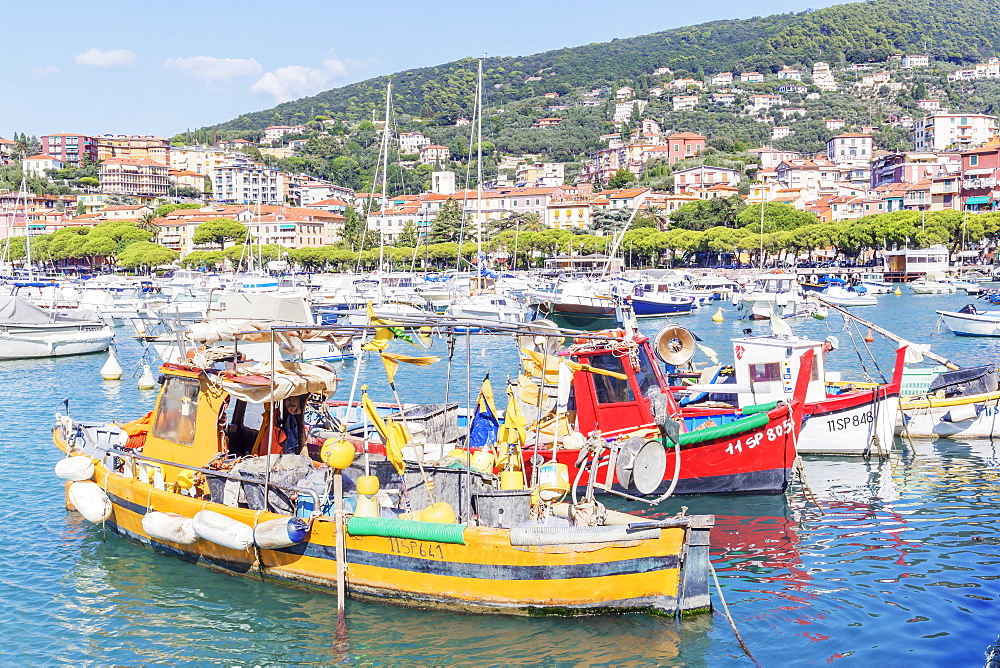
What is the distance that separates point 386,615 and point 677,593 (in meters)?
3.27

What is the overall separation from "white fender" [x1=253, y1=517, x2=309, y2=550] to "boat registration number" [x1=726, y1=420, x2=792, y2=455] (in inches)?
283

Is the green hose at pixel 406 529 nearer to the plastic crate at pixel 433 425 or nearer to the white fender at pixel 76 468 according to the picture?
the plastic crate at pixel 433 425

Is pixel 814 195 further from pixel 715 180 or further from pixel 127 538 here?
pixel 127 538

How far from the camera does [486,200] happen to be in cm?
13450

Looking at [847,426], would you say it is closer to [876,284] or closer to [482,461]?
[482,461]

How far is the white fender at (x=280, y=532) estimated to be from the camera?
10.8m

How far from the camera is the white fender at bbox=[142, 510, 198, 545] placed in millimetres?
11898

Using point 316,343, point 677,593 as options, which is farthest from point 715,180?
point 677,593

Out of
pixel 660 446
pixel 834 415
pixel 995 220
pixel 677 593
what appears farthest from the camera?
pixel 995 220

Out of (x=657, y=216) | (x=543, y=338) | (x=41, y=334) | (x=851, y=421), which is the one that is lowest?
(x=851, y=421)

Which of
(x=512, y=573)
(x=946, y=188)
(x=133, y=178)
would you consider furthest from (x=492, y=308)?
(x=133, y=178)

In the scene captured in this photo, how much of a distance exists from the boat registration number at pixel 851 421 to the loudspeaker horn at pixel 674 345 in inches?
120

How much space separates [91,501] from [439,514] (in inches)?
221

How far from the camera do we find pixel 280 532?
1096cm
